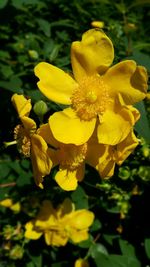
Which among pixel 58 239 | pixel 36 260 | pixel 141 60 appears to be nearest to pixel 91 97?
pixel 141 60

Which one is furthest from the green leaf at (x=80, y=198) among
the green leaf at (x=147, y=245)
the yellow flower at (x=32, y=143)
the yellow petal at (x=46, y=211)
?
the yellow flower at (x=32, y=143)

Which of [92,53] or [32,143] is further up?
[92,53]

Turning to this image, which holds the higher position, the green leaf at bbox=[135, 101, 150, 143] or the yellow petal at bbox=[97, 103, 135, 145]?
the yellow petal at bbox=[97, 103, 135, 145]

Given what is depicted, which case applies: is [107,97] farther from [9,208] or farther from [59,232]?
[9,208]

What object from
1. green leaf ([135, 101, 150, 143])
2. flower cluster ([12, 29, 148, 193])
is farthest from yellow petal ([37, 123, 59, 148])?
green leaf ([135, 101, 150, 143])

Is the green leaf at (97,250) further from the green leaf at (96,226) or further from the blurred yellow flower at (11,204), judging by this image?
the blurred yellow flower at (11,204)

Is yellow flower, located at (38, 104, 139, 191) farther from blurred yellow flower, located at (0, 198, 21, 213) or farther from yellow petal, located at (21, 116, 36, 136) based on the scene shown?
blurred yellow flower, located at (0, 198, 21, 213)

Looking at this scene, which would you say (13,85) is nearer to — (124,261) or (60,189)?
(60,189)

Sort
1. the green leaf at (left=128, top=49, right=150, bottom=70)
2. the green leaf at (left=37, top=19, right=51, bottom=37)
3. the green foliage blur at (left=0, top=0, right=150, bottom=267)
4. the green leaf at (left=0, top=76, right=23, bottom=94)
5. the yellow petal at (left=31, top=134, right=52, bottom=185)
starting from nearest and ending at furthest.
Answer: the yellow petal at (left=31, top=134, right=52, bottom=185), the green leaf at (left=128, top=49, right=150, bottom=70), the green leaf at (left=0, top=76, right=23, bottom=94), the green foliage blur at (left=0, top=0, right=150, bottom=267), the green leaf at (left=37, top=19, right=51, bottom=37)
